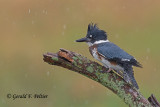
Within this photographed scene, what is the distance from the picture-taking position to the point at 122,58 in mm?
5688

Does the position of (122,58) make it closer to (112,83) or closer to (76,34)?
(112,83)

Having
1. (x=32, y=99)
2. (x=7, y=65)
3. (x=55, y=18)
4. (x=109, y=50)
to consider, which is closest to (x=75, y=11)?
(x=55, y=18)

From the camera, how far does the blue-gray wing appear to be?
5.62 meters

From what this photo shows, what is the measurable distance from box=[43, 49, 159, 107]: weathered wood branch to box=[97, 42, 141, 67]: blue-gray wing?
0.56ft

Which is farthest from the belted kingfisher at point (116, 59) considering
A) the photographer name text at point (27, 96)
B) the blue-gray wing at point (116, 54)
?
the photographer name text at point (27, 96)

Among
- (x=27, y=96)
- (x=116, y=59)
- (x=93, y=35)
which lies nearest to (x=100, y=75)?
(x=116, y=59)

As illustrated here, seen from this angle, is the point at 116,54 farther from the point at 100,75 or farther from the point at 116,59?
the point at 100,75

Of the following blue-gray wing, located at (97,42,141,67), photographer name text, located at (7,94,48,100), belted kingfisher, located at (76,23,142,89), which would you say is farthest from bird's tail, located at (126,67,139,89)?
photographer name text, located at (7,94,48,100)

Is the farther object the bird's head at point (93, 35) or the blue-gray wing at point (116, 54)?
the bird's head at point (93, 35)

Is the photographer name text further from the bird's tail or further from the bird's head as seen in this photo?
the bird's tail

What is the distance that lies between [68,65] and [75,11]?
18.0ft

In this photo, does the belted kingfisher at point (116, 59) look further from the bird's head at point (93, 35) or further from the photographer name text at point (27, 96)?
the photographer name text at point (27, 96)

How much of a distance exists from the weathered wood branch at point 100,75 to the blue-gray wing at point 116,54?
17cm

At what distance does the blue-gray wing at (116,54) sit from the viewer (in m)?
5.62
